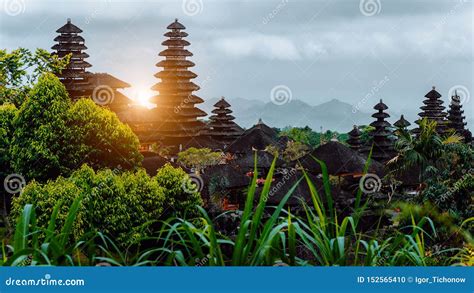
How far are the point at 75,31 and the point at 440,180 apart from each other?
25273 mm

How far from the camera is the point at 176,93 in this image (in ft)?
143

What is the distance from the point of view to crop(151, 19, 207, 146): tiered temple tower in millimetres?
42500

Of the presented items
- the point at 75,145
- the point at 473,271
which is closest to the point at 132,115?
the point at 75,145

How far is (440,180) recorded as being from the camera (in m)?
17.2

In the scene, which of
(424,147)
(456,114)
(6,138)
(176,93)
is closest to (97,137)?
(6,138)

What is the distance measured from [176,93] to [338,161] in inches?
675

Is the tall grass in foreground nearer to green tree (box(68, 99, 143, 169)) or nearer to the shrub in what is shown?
the shrub

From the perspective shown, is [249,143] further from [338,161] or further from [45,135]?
[45,135]

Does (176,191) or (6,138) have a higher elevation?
(6,138)

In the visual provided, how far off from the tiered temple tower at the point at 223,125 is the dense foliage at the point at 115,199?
28809mm

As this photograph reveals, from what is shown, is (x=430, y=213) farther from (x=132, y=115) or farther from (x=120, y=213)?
Result: (x=132, y=115)

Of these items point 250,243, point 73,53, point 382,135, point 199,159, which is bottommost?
point 250,243

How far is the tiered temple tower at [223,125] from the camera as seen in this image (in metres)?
47.2

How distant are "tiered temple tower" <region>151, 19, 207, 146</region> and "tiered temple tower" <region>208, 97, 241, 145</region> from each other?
2.84m
